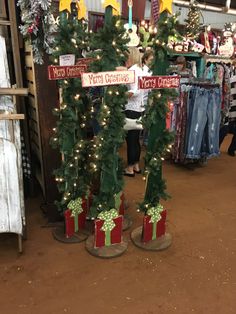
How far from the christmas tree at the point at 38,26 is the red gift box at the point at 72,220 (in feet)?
4.21

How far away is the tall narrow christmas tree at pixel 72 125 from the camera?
7.29 feet

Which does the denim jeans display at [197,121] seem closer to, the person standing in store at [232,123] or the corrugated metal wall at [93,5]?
the person standing in store at [232,123]

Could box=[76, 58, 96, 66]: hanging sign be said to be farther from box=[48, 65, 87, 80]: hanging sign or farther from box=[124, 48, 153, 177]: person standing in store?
box=[124, 48, 153, 177]: person standing in store

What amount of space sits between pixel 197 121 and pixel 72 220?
224 centimetres

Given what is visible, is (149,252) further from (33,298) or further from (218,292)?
(33,298)

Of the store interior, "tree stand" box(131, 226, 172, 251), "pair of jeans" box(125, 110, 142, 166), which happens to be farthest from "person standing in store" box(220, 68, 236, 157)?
"tree stand" box(131, 226, 172, 251)

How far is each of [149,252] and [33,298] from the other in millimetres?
935

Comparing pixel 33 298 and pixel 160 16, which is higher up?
pixel 160 16

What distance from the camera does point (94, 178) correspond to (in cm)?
286

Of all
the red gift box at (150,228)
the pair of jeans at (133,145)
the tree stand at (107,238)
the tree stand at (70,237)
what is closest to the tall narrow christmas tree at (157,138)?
the red gift box at (150,228)

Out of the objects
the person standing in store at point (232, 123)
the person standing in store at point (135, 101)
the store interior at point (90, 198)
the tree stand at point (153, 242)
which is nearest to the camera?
the store interior at point (90, 198)

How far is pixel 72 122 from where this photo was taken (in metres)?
2.32

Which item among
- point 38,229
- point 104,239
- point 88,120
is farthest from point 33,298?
point 88,120

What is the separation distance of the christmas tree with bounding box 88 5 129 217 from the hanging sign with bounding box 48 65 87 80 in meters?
0.21
